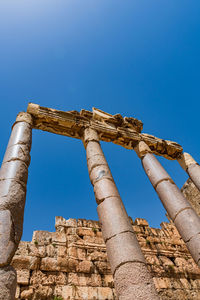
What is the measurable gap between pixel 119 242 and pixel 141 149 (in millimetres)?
5720

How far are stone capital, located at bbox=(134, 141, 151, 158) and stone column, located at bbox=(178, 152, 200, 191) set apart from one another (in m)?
2.31

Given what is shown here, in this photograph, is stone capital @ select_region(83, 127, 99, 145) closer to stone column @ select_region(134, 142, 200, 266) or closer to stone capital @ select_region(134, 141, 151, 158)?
stone capital @ select_region(134, 141, 151, 158)

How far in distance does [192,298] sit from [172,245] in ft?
8.77

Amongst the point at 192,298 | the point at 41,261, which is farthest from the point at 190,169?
the point at 41,261

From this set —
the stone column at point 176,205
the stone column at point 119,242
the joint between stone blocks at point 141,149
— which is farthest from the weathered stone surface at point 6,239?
the joint between stone blocks at point 141,149

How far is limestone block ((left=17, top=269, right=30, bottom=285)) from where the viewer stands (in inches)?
309

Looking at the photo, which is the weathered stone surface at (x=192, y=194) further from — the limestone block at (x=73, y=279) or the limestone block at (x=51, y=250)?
the limestone block at (x=51, y=250)

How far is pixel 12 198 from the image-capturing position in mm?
5383

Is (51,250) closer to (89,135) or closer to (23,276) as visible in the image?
(23,276)

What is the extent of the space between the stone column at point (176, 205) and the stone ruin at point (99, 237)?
0.03 meters

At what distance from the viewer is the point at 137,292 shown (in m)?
4.17

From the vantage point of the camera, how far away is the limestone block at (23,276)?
309 inches

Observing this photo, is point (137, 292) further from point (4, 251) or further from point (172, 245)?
point (172, 245)

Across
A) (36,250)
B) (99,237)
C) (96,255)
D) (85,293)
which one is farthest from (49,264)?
(99,237)
